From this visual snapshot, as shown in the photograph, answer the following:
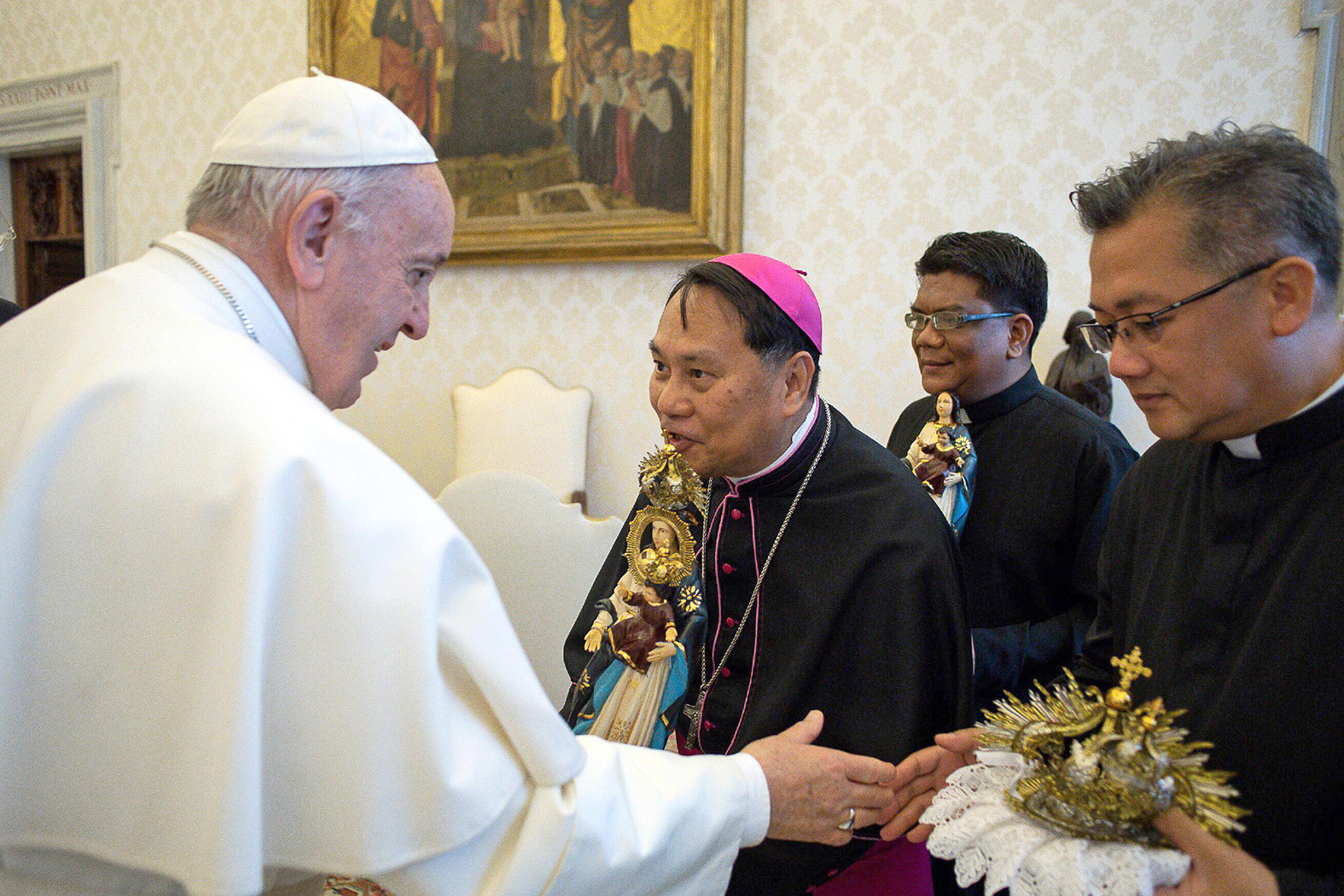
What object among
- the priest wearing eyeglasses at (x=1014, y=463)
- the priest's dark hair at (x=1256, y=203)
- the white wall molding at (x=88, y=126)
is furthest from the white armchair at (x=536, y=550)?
the white wall molding at (x=88, y=126)

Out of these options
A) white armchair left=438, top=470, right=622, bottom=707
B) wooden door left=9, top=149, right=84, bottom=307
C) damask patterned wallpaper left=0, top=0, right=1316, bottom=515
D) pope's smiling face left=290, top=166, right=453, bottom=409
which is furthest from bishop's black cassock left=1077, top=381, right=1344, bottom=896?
wooden door left=9, top=149, right=84, bottom=307

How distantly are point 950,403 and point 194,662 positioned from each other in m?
2.19

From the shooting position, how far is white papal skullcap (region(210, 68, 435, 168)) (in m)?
1.66

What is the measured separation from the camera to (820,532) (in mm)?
2211

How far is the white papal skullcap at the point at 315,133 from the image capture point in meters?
1.66

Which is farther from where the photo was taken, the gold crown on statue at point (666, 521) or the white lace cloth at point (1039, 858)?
the gold crown on statue at point (666, 521)

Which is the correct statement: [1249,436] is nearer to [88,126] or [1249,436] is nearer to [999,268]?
[999,268]

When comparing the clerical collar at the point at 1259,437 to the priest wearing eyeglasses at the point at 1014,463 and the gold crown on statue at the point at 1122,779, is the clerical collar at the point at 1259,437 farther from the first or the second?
the priest wearing eyeglasses at the point at 1014,463

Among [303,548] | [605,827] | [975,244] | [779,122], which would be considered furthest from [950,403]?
[779,122]

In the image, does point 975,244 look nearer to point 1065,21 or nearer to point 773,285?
point 773,285

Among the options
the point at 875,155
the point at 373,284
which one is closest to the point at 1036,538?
the point at 373,284

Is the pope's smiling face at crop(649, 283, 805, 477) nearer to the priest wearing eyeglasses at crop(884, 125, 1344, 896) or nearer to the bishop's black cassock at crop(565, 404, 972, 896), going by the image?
the bishop's black cassock at crop(565, 404, 972, 896)

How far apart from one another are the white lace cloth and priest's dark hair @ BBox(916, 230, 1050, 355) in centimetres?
179

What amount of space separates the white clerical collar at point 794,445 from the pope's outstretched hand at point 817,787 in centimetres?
62
